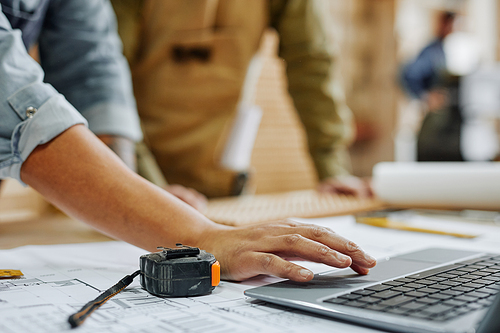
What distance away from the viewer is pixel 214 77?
52.6 inches

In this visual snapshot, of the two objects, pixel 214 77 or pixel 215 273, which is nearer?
pixel 215 273

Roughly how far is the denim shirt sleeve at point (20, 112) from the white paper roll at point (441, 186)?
783mm

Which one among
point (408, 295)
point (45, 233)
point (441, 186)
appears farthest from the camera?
point (441, 186)

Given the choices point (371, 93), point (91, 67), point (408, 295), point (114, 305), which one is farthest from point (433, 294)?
point (371, 93)

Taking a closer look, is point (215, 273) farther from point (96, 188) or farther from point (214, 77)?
point (214, 77)

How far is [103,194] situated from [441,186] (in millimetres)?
801

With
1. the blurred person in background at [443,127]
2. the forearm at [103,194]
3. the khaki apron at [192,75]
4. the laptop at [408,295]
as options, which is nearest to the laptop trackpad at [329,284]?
the laptop at [408,295]

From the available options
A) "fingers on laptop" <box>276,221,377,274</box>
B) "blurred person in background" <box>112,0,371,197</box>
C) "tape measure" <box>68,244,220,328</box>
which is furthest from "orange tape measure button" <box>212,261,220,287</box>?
"blurred person in background" <box>112,0,371,197</box>

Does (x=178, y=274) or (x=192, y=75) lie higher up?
(x=192, y=75)

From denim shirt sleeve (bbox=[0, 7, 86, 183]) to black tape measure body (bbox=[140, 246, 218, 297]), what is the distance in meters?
0.20

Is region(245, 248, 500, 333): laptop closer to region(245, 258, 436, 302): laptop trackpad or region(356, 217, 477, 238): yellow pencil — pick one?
region(245, 258, 436, 302): laptop trackpad

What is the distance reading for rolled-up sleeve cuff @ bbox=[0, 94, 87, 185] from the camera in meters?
0.49

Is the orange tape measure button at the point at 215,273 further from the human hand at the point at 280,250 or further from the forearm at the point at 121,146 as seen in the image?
the forearm at the point at 121,146

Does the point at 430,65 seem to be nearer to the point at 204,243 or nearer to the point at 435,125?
the point at 435,125
